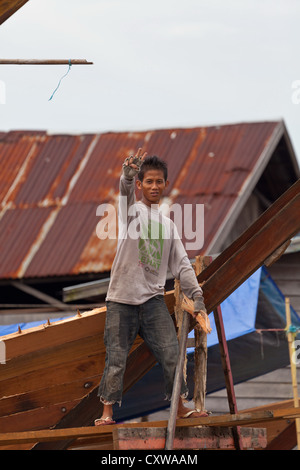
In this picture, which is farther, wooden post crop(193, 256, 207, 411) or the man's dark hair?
wooden post crop(193, 256, 207, 411)

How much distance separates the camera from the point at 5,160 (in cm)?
1717

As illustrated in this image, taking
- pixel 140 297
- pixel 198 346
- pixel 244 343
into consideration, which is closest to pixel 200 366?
pixel 198 346

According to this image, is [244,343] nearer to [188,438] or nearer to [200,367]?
[200,367]

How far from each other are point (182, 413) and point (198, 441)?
0.74 ft

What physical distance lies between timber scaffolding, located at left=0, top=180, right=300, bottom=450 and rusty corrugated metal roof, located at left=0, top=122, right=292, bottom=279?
6.96m

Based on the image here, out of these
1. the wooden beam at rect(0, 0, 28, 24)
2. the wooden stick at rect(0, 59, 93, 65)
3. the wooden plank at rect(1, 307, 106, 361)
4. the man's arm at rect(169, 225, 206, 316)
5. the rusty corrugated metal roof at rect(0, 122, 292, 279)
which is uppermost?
the rusty corrugated metal roof at rect(0, 122, 292, 279)

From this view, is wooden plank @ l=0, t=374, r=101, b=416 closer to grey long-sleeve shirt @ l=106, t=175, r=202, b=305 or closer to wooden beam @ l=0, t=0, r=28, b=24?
grey long-sleeve shirt @ l=106, t=175, r=202, b=305

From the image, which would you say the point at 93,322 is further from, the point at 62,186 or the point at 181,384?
the point at 62,186

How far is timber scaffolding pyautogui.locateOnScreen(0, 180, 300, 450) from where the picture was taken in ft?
19.2

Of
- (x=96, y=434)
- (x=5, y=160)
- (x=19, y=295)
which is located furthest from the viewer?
(x=5, y=160)

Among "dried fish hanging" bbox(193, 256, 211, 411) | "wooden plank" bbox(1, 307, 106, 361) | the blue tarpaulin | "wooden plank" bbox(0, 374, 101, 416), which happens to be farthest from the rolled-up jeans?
the blue tarpaulin

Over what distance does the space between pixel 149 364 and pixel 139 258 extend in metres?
0.85

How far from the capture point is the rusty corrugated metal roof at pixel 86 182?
48.5 ft
